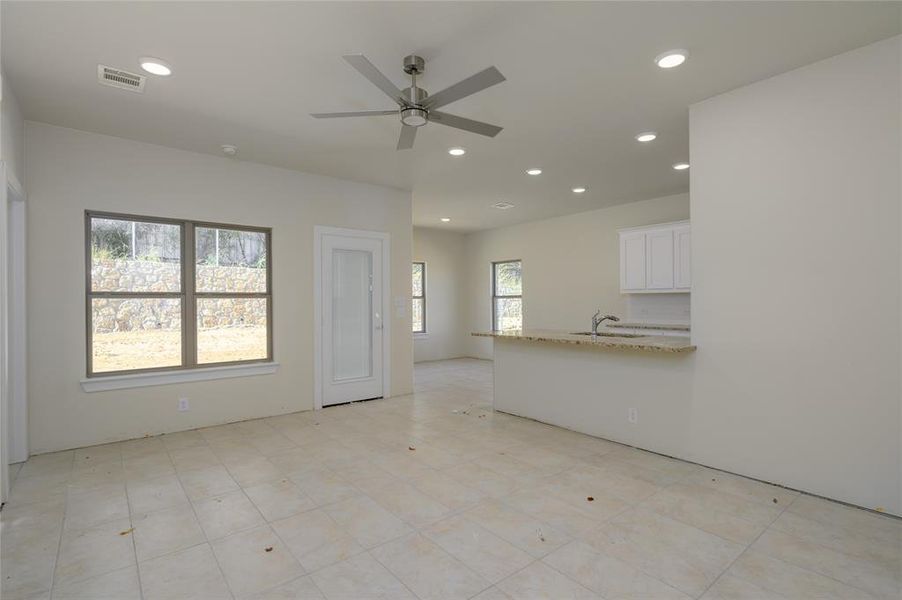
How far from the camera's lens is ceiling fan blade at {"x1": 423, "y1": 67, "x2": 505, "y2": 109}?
232 cm

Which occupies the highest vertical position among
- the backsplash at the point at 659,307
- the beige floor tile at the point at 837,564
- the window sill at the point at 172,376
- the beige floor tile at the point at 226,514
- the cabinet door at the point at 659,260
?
the cabinet door at the point at 659,260

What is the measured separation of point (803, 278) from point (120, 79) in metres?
4.51

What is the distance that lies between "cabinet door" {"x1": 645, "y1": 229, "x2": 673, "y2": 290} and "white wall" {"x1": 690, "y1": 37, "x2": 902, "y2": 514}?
2.78 meters

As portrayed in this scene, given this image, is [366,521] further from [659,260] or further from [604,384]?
[659,260]

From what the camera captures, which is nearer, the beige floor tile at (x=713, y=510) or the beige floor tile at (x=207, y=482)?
the beige floor tile at (x=713, y=510)

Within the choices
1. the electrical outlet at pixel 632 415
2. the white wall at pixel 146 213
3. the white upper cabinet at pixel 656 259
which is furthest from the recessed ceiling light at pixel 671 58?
the white wall at pixel 146 213

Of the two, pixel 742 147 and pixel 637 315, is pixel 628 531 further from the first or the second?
pixel 637 315

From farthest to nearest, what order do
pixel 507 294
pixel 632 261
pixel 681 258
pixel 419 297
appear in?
pixel 419 297, pixel 507 294, pixel 632 261, pixel 681 258

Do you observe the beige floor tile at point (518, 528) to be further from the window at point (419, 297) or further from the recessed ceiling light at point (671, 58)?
the window at point (419, 297)

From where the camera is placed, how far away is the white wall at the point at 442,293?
9.20 meters

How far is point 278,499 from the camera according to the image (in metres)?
2.86

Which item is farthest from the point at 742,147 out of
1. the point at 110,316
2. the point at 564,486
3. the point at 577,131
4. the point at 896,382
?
the point at 110,316

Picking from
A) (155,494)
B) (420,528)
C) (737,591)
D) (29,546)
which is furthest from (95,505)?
(737,591)

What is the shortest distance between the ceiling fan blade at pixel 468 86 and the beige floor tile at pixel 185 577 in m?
2.60
